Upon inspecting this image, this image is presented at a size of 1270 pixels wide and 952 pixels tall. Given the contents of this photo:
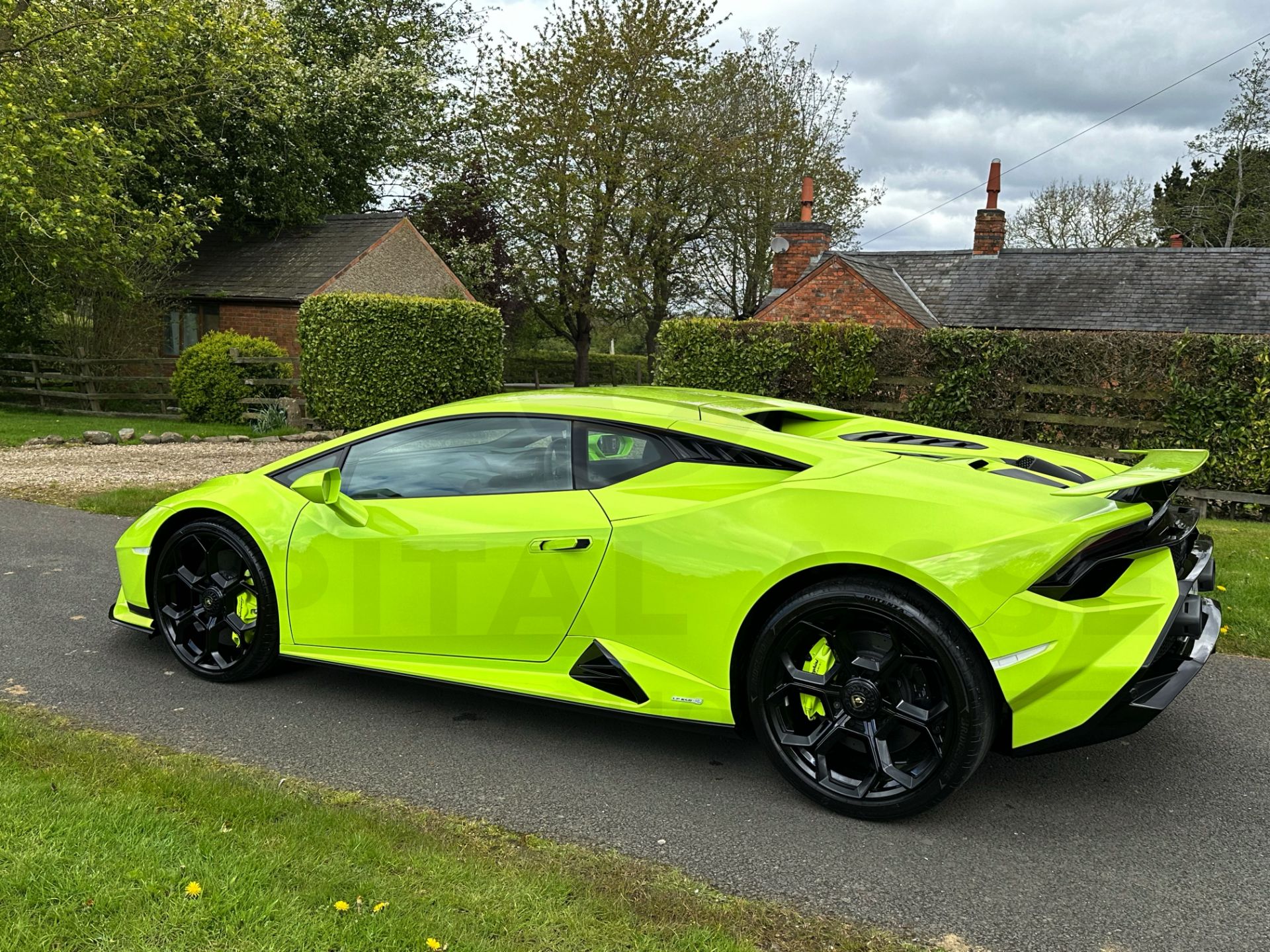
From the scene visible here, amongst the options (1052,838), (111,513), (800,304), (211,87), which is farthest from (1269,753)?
(211,87)

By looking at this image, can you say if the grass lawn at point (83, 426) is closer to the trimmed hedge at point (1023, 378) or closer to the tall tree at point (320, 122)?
the tall tree at point (320, 122)

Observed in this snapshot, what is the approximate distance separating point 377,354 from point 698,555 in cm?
1268

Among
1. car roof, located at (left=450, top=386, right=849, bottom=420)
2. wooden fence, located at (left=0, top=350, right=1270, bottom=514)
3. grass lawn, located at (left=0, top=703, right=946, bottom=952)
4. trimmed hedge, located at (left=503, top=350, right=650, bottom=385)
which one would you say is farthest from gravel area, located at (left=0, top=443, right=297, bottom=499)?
trimmed hedge, located at (left=503, top=350, right=650, bottom=385)

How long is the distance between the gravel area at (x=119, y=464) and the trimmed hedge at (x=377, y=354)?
116cm

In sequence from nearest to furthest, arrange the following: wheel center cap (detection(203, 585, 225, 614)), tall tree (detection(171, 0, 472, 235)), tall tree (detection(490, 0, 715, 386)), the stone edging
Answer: wheel center cap (detection(203, 585, 225, 614)) < the stone edging < tall tree (detection(171, 0, 472, 235)) < tall tree (detection(490, 0, 715, 386))

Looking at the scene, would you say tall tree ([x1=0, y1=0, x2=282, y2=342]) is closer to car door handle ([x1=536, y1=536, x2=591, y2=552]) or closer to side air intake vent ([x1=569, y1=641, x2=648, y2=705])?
car door handle ([x1=536, y1=536, x2=591, y2=552])

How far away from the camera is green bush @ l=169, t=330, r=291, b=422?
696 inches

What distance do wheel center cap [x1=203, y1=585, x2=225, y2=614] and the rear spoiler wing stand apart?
138 inches

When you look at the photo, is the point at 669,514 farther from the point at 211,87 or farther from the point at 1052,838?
the point at 211,87

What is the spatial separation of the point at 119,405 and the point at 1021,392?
1791 cm

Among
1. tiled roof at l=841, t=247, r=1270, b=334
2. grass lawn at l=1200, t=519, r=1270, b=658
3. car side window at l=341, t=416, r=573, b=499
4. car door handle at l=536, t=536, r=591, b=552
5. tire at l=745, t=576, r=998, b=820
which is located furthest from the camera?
tiled roof at l=841, t=247, r=1270, b=334

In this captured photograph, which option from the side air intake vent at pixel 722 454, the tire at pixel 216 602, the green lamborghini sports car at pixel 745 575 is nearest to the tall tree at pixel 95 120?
the tire at pixel 216 602

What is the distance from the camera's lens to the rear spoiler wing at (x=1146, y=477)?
2908 millimetres

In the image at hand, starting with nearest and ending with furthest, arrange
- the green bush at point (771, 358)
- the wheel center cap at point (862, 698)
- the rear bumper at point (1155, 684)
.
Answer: the rear bumper at point (1155, 684) < the wheel center cap at point (862, 698) < the green bush at point (771, 358)
